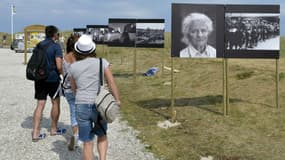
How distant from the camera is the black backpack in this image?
691 centimetres

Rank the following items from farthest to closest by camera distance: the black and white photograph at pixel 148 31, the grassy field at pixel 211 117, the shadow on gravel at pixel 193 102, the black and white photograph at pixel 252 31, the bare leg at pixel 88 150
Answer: the black and white photograph at pixel 148 31 < the shadow on gravel at pixel 193 102 < the black and white photograph at pixel 252 31 < the grassy field at pixel 211 117 < the bare leg at pixel 88 150

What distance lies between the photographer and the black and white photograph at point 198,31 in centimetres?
921

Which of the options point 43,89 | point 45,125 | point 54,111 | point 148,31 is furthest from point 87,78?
point 148,31

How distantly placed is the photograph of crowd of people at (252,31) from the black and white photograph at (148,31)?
746cm

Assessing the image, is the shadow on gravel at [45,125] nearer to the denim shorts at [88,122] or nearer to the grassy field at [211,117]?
the grassy field at [211,117]

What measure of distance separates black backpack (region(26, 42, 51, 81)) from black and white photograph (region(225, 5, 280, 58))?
4085 mm

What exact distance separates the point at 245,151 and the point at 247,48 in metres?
3.50

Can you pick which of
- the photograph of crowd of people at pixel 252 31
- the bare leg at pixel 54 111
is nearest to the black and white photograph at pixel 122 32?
the photograph of crowd of people at pixel 252 31

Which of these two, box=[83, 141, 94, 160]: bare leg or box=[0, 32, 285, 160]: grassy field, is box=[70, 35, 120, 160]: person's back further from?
box=[0, 32, 285, 160]: grassy field

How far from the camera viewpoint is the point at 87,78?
479 cm

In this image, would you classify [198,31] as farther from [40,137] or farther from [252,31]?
[40,137]

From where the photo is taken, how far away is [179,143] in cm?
715

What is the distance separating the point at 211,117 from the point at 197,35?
1.71 metres

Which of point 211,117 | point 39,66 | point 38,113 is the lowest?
point 211,117
